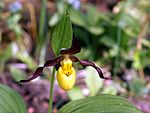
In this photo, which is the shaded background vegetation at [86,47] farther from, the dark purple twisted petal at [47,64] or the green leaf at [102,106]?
the dark purple twisted petal at [47,64]

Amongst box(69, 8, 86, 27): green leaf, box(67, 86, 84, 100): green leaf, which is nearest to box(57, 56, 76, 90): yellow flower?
box(67, 86, 84, 100): green leaf

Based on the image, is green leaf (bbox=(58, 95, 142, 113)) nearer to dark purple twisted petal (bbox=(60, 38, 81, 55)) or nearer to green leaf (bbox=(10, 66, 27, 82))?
dark purple twisted petal (bbox=(60, 38, 81, 55))

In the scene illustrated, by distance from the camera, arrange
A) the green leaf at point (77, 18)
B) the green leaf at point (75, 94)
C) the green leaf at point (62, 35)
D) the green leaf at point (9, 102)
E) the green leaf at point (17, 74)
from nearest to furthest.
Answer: the green leaf at point (62, 35), the green leaf at point (9, 102), the green leaf at point (75, 94), the green leaf at point (17, 74), the green leaf at point (77, 18)

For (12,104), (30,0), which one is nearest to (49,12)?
(30,0)

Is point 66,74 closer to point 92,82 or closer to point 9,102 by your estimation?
point 9,102

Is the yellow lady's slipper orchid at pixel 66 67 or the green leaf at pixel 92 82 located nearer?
the yellow lady's slipper orchid at pixel 66 67

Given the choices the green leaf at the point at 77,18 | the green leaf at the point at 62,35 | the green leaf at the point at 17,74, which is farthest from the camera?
the green leaf at the point at 77,18

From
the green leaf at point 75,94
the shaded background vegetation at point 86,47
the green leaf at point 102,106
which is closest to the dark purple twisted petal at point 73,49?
the green leaf at point 102,106

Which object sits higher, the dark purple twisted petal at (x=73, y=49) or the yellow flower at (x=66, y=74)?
the dark purple twisted petal at (x=73, y=49)
